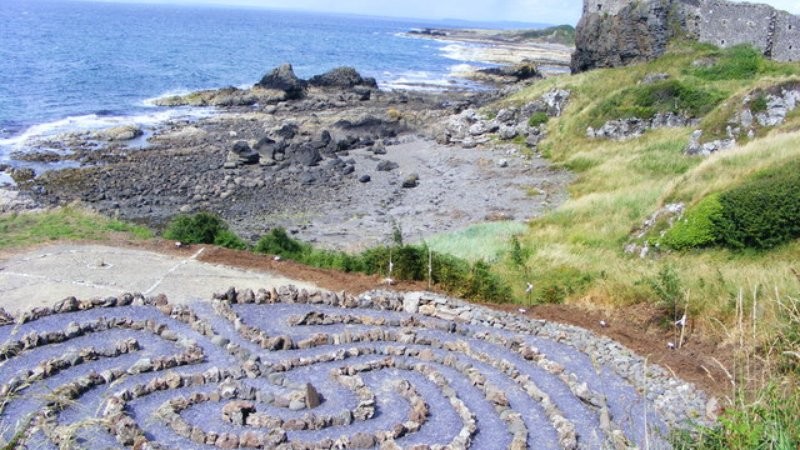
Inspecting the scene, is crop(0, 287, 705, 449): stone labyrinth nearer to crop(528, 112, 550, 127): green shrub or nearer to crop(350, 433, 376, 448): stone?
crop(350, 433, 376, 448): stone

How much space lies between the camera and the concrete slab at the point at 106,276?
72.6 feet

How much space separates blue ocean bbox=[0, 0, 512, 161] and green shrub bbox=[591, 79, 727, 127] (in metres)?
40.0

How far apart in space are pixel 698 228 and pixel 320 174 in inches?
1083

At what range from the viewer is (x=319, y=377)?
60.0 ft

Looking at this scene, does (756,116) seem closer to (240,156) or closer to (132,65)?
(240,156)

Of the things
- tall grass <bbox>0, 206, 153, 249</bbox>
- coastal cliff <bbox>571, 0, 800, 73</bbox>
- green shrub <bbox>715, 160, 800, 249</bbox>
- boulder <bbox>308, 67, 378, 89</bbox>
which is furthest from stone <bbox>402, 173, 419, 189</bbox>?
boulder <bbox>308, 67, 378, 89</bbox>

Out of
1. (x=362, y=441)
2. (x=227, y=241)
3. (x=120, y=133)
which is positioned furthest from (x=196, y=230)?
(x=120, y=133)

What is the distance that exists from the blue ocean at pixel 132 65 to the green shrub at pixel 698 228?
147ft

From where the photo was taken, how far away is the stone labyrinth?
15.4m

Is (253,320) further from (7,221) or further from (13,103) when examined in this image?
(13,103)

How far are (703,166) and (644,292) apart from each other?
42.8 ft

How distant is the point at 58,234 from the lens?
1078 inches

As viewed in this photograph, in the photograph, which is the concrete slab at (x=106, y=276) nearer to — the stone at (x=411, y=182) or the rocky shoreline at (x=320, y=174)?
the rocky shoreline at (x=320, y=174)

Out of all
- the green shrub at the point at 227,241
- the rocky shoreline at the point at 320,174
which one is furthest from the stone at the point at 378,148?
the green shrub at the point at 227,241
